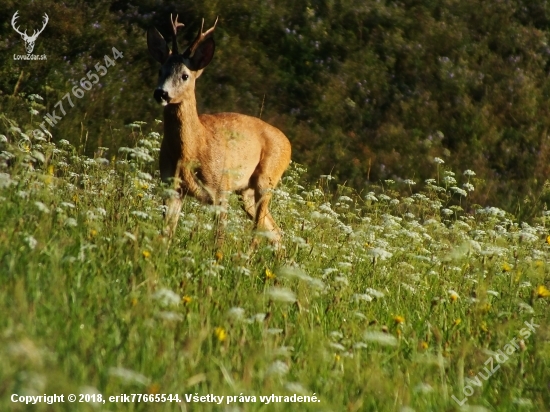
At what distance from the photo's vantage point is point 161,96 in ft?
26.5

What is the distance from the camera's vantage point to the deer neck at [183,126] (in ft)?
27.5

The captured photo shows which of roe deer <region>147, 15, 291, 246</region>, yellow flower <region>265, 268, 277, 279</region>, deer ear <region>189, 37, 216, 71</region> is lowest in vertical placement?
roe deer <region>147, 15, 291, 246</region>

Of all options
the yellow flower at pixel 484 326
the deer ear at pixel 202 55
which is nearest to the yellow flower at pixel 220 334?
the yellow flower at pixel 484 326

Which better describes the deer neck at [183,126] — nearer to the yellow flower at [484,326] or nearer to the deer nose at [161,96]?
the deer nose at [161,96]

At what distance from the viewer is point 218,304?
14.6 feet

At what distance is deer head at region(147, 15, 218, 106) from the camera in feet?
27.3

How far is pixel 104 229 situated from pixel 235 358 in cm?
182

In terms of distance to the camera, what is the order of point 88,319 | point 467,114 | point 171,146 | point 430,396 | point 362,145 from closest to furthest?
point 88,319, point 430,396, point 171,146, point 362,145, point 467,114

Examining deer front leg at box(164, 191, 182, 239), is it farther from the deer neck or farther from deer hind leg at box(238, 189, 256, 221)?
deer hind leg at box(238, 189, 256, 221)

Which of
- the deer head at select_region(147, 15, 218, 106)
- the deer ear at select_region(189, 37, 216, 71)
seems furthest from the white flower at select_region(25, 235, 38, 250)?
the deer ear at select_region(189, 37, 216, 71)

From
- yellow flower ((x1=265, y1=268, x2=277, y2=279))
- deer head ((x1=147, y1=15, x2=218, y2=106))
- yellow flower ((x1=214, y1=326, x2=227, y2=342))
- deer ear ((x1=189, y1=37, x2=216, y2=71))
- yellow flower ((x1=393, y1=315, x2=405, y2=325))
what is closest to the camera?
yellow flower ((x1=214, y1=326, x2=227, y2=342))

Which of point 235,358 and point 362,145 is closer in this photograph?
point 235,358

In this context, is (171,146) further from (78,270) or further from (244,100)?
(244,100)

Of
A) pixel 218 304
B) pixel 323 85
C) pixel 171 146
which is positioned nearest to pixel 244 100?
pixel 323 85
